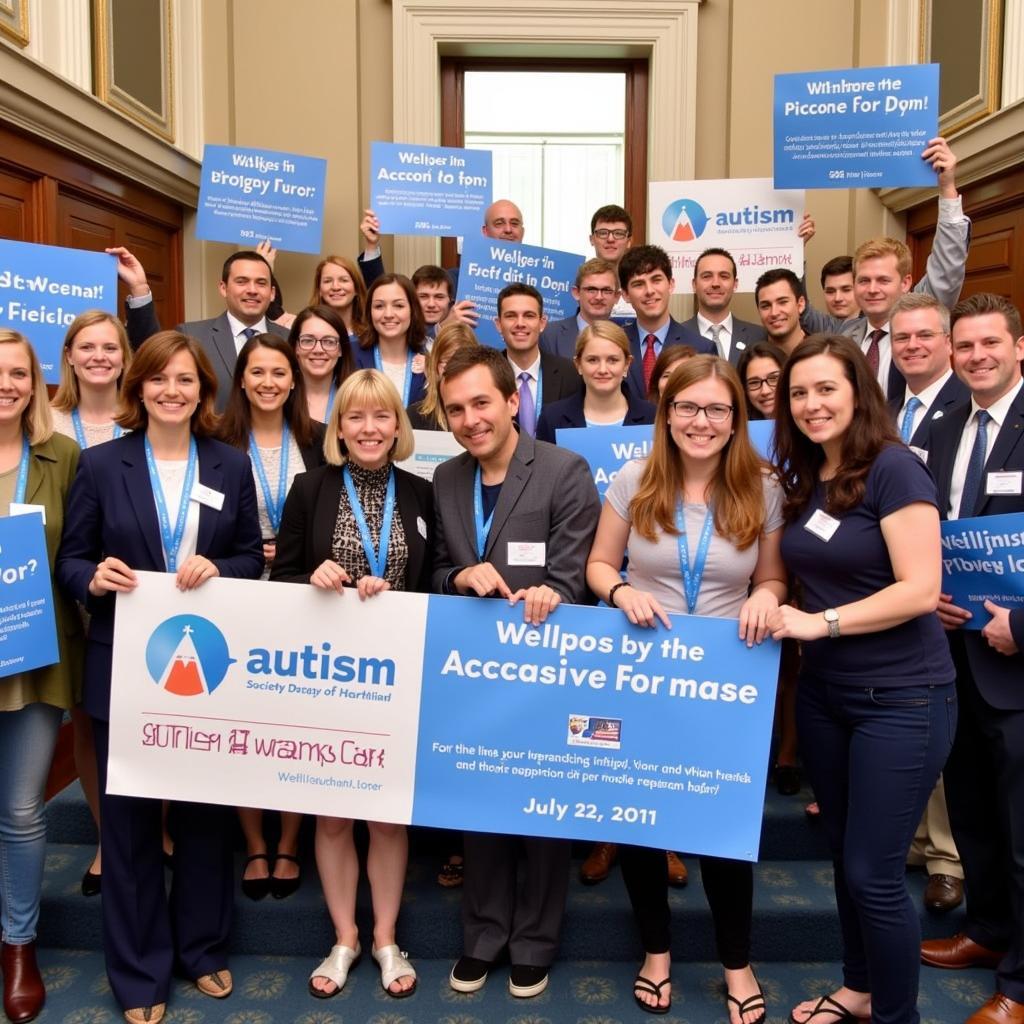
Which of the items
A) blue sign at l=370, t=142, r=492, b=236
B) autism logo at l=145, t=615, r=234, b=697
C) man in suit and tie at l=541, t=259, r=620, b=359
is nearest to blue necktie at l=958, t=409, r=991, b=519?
man in suit and tie at l=541, t=259, r=620, b=359

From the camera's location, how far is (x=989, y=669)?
2.48 m

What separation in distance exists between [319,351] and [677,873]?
7.32 feet

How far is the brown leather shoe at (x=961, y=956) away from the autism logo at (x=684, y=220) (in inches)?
148

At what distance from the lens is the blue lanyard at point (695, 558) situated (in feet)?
7.63

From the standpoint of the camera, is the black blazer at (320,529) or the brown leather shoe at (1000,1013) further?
the black blazer at (320,529)

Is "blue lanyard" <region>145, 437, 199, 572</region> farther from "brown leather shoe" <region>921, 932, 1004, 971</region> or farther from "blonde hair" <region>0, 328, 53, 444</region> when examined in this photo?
"brown leather shoe" <region>921, 932, 1004, 971</region>

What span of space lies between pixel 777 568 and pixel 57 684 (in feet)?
6.49

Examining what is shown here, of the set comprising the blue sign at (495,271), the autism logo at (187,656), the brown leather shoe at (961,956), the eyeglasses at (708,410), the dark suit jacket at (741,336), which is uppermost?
the blue sign at (495,271)

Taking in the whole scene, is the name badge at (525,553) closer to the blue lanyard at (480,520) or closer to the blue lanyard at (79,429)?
the blue lanyard at (480,520)

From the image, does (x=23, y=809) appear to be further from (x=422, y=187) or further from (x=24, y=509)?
(x=422, y=187)

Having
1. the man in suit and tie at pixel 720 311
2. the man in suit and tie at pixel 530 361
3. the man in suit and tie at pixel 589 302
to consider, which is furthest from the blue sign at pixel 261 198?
the man in suit and tie at pixel 720 311

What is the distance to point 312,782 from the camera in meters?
2.50

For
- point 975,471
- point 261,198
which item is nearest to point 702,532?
point 975,471

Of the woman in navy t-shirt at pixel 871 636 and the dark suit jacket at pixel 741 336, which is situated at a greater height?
the dark suit jacket at pixel 741 336
